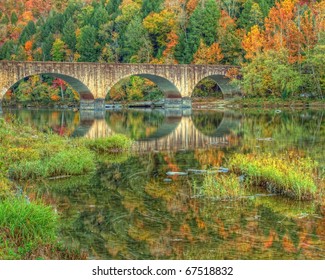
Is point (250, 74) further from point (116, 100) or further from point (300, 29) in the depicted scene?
point (116, 100)

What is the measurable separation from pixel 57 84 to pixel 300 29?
46.0m

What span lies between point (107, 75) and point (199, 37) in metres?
19.1

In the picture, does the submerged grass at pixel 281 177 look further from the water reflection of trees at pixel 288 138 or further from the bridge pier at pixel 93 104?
the bridge pier at pixel 93 104

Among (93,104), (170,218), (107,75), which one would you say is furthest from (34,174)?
(93,104)

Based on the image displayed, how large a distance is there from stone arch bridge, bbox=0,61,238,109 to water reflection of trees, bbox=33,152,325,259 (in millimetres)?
50098

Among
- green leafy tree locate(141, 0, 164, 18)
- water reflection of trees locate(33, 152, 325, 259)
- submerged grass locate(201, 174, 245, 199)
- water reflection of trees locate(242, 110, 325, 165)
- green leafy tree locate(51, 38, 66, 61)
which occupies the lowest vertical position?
water reflection of trees locate(33, 152, 325, 259)

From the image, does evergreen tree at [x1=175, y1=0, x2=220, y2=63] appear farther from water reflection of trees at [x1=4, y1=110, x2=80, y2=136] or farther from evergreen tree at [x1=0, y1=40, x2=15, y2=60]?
evergreen tree at [x1=0, y1=40, x2=15, y2=60]

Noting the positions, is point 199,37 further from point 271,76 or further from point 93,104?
point 93,104

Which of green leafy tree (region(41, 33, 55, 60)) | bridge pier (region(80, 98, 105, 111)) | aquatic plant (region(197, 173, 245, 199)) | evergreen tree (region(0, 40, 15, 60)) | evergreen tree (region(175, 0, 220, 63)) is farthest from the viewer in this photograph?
evergreen tree (region(0, 40, 15, 60))

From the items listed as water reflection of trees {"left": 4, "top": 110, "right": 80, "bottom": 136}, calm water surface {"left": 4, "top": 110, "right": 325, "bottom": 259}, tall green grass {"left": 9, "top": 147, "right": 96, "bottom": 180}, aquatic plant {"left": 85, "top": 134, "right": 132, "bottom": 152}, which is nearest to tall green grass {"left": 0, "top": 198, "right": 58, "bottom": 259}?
calm water surface {"left": 4, "top": 110, "right": 325, "bottom": 259}

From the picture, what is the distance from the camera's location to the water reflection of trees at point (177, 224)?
1059 centimetres

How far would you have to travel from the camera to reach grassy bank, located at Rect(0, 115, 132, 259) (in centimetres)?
980

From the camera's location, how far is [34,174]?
17688 mm

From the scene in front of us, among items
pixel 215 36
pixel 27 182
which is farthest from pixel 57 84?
pixel 27 182
